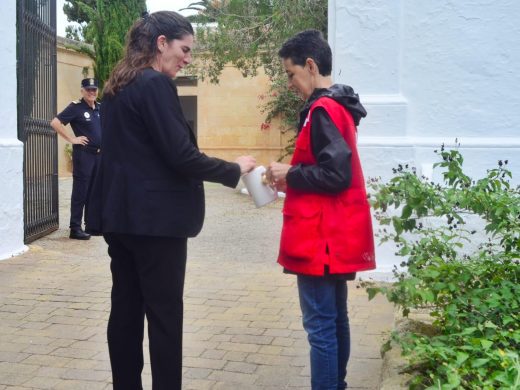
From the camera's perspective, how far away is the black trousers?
3.31m

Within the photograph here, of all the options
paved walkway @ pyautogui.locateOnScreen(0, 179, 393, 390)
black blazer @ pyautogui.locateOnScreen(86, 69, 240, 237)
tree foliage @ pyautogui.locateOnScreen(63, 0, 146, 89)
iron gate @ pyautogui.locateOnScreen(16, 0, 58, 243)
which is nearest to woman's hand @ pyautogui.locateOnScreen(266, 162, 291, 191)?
black blazer @ pyautogui.locateOnScreen(86, 69, 240, 237)

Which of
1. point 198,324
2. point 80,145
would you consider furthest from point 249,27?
point 198,324

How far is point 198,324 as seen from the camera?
5.29 metres

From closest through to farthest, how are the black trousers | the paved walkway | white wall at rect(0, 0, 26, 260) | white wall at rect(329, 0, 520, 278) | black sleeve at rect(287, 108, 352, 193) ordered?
1. black sleeve at rect(287, 108, 352, 193)
2. the black trousers
3. the paved walkway
4. white wall at rect(329, 0, 520, 278)
5. white wall at rect(0, 0, 26, 260)

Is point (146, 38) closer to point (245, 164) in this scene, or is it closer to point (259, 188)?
point (245, 164)

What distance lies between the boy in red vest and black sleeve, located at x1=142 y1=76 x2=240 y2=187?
0.44 m

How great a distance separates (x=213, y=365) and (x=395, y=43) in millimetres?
3487

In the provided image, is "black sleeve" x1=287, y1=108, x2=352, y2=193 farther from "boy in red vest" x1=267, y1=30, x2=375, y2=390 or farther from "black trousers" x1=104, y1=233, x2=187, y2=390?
"black trousers" x1=104, y1=233, x2=187, y2=390

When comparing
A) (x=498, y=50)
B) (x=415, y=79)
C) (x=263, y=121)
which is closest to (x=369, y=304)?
(x=415, y=79)

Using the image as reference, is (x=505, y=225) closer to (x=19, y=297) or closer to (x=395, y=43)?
(x=395, y=43)

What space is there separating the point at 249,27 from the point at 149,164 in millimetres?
11544

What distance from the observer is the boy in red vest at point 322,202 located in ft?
10.5

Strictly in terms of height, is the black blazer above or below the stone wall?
below

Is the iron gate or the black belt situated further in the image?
the black belt
